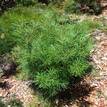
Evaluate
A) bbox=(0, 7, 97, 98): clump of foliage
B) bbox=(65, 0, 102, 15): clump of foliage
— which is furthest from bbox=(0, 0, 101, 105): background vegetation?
bbox=(65, 0, 102, 15): clump of foliage

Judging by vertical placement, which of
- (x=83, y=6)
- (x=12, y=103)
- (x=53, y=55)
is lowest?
(x=12, y=103)

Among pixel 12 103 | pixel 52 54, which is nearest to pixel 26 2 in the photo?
pixel 12 103

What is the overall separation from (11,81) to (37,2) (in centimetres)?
402

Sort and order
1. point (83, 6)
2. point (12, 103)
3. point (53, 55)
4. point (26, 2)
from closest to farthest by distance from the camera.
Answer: point (53, 55) → point (12, 103) → point (83, 6) → point (26, 2)

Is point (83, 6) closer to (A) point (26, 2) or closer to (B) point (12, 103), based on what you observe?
(A) point (26, 2)

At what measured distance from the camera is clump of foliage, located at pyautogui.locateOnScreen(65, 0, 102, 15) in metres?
9.22

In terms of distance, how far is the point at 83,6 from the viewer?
941 centimetres

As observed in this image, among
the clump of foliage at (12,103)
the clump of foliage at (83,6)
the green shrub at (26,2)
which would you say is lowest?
the clump of foliage at (12,103)

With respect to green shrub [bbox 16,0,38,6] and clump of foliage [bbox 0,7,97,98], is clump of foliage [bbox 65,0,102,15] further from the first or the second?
clump of foliage [bbox 0,7,97,98]

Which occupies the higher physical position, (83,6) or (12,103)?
(83,6)

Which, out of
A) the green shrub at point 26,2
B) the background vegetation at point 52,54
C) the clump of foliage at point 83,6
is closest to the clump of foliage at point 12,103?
the background vegetation at point 52,54

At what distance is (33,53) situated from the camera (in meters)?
5.41

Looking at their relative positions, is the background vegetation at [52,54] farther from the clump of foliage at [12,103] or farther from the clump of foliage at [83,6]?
the clump of foliage at [83,6]

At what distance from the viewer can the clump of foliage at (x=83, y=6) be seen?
30.2 ft
